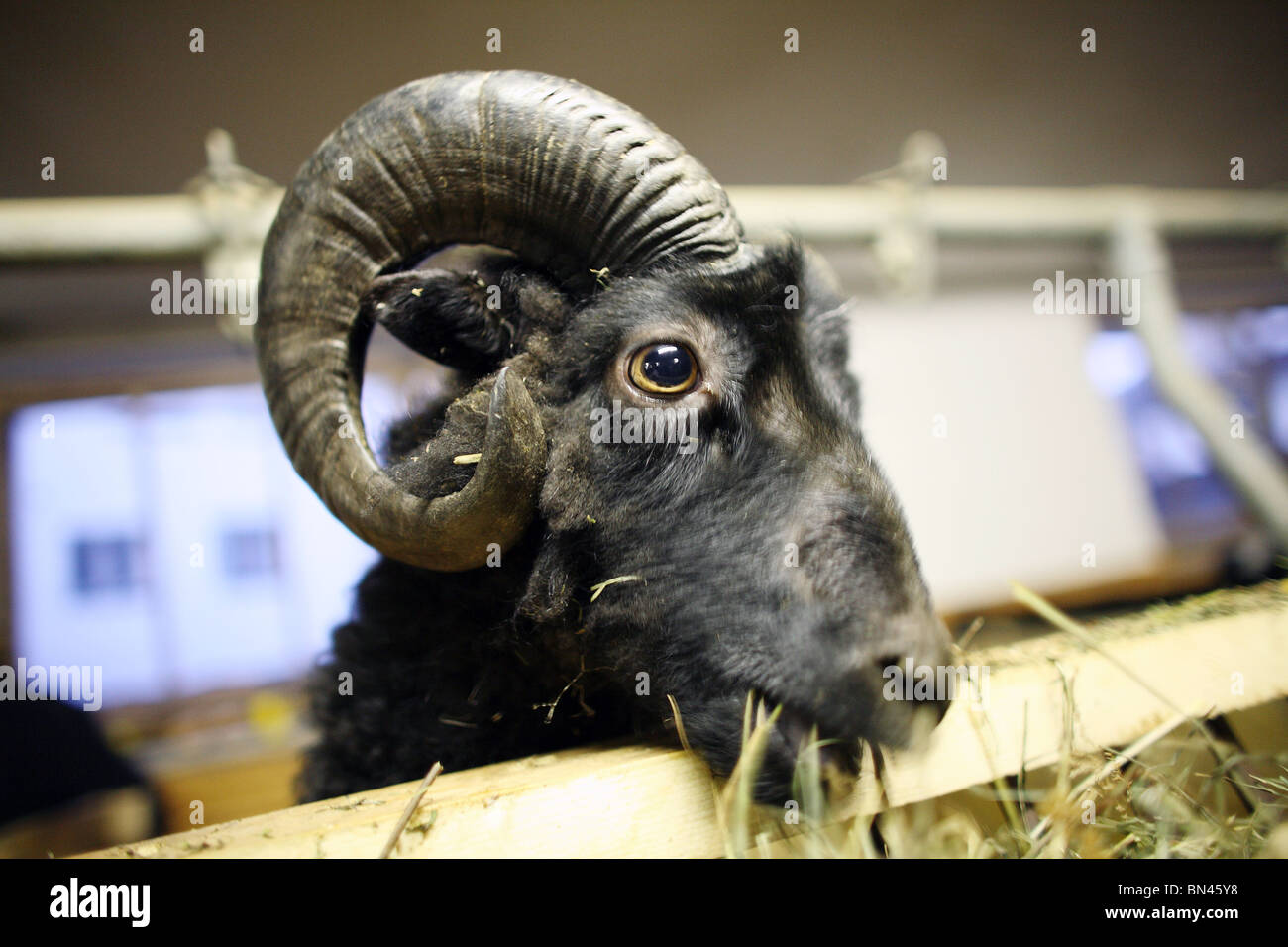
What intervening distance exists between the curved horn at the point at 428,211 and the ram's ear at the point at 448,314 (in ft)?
0.31

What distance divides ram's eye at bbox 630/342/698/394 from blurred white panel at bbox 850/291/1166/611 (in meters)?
4.98

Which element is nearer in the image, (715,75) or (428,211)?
(428,211)

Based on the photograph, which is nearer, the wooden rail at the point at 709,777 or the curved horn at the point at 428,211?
the wooden rail at the point at 709,777

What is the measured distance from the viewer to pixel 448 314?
2.18 meters

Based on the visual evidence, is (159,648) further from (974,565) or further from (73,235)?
(974,565)

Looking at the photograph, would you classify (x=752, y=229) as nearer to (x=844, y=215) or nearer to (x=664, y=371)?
(x=664, y=371)

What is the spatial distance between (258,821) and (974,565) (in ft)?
22.7

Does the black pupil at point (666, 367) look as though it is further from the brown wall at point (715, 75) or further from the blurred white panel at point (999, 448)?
the blurred white panel at point (999, 448)

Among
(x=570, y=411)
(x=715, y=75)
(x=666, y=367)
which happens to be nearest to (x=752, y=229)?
(x=666, y=367)

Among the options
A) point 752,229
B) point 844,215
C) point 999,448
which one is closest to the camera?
point 752,229

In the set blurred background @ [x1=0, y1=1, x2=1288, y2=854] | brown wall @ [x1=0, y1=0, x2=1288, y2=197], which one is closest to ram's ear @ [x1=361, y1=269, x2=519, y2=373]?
blurred background @ [x1=0, y1=1, x2=1288, y2=854]

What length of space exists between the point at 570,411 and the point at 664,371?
31 centimetres

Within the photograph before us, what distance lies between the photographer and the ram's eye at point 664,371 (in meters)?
2.03

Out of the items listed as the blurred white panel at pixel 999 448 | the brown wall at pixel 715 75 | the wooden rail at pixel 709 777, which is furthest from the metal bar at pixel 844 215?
the wooden rail at pixel 709 777
